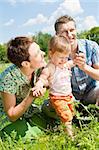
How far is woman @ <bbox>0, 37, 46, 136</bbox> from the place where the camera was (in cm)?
383

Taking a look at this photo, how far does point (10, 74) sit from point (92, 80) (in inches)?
51.8

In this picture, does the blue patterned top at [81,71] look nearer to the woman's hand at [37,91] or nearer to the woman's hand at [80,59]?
the woman's hand at [80,59]

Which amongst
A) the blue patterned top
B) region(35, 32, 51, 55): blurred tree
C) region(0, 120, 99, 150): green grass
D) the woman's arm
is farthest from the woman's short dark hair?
the blue patterned top

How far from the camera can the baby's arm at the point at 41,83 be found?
11.8 feet

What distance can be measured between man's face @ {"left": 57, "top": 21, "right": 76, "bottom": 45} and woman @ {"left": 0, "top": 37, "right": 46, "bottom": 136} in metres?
0.57

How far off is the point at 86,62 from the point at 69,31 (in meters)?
0.48

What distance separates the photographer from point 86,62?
4762mm

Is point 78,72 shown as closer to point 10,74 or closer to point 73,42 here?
point 73,42

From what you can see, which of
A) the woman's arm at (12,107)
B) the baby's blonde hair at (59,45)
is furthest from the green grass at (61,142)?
the baby's blonde hair at (59,45)

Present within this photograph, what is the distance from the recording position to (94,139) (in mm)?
3152

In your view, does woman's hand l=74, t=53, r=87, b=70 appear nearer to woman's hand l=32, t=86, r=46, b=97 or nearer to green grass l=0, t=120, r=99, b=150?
woman's hand l=32, t=86, r=46, b=97

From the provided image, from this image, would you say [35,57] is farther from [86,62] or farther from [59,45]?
[86,62]

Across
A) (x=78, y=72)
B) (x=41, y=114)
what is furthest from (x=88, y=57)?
(x=41, y=114)

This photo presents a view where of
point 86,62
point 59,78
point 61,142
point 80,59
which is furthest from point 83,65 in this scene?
point 61,142
